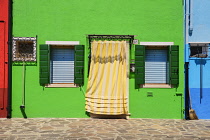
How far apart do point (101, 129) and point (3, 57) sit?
183 inches

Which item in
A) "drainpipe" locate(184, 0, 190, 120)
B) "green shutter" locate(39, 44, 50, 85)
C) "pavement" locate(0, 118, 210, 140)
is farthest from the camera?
"drainpipe" locate(184, 0, 190, 120)

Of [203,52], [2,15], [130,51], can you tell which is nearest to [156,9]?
[130,51]

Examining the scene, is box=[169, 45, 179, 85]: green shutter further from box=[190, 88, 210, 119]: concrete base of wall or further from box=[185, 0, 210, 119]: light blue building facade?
box=[190, 88, 210, 119]: concrete base of wall

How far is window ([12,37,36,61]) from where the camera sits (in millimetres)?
7918

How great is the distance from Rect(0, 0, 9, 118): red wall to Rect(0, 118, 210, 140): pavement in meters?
0.67

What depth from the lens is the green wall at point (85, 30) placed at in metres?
7.94

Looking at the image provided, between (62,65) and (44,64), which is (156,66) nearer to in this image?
(62,65)

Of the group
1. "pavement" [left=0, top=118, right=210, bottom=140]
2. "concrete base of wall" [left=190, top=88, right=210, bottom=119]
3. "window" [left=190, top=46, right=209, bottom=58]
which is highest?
"window" [left=190, top=46, right=209, bottom=58]

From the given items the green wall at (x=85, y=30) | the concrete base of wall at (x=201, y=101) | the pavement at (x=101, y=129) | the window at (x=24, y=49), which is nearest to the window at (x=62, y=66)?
the green wall at (x=85, y=30)

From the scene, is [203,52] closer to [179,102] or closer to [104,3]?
[179,102]

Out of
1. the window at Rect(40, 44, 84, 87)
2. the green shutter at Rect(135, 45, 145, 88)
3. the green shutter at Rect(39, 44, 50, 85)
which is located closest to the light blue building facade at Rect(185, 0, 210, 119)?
the green shutter at Rect(135, 45, 145, 88)

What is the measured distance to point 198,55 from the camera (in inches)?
314

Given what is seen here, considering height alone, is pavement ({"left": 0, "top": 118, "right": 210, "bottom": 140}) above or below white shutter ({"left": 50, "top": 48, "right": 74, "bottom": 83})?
below

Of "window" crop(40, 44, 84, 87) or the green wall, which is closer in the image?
the green wall
